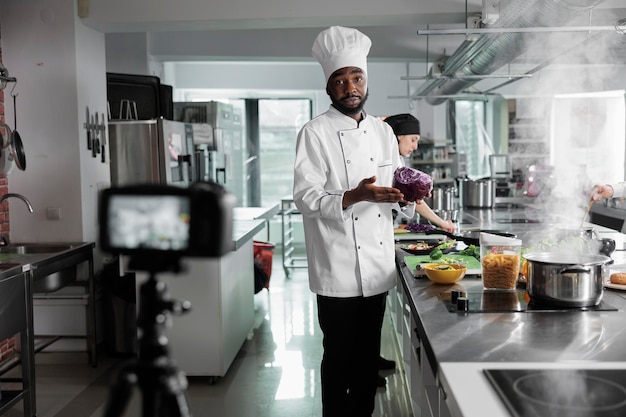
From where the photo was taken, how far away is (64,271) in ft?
13.1

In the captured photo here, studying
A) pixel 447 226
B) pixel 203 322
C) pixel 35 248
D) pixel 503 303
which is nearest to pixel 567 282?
pixel 503 303

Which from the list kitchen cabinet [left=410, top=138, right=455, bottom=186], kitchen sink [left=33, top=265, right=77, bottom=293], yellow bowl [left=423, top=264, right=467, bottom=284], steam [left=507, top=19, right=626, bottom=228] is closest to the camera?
yellow bowl [left=423, top=264, right=467, bottom=284]

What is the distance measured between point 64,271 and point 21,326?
2.63ft

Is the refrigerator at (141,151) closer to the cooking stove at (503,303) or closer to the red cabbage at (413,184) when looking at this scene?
the red cabbage at (413,184)

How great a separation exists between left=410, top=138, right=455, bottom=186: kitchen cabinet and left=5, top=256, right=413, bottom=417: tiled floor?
328cm

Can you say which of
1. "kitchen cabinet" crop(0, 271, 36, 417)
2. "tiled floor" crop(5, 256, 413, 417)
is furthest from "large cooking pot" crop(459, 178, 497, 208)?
"kitchen cabinet" crop(0, 271, 36, 417)

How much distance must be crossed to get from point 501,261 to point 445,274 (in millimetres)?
223

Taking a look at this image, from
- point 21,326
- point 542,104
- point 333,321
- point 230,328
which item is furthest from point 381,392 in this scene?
point 542,104

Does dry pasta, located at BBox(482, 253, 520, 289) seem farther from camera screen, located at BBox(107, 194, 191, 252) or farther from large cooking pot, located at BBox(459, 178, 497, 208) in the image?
large cooking pot, located at BBox(459, 178, 497, 208)

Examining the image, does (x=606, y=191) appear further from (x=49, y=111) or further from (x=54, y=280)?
(x=49, y=111)

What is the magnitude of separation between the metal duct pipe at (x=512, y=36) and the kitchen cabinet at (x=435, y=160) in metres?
1.74

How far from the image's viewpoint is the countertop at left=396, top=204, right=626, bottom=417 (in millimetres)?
1309

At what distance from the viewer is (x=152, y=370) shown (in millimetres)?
813

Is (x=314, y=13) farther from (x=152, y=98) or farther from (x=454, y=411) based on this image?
(x=454, y=411)
